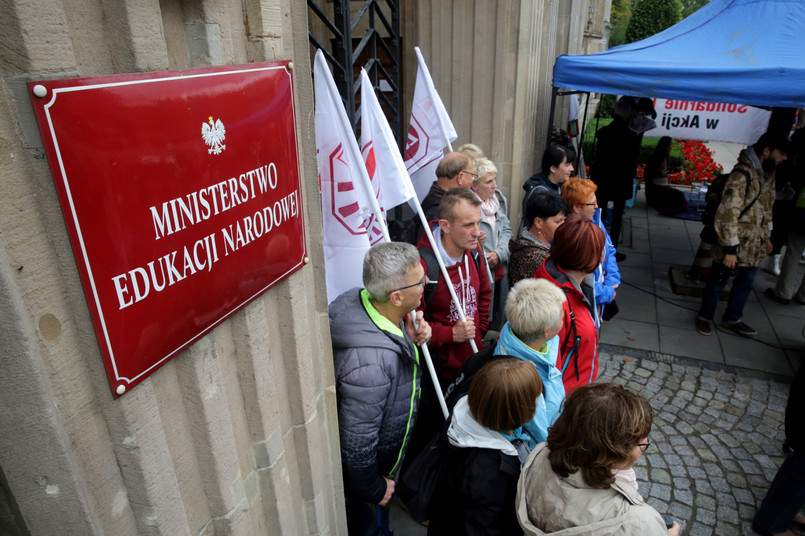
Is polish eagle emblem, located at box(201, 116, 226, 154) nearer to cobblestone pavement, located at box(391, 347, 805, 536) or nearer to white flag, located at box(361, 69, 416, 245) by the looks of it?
white flag, located at box(361, 69, 416, 245)

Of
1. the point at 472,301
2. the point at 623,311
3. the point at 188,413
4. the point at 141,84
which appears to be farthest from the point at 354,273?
the point at 623,311

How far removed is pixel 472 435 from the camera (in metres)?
2.00

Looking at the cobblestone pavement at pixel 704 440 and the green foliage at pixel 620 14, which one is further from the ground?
the green foliage at pixel 620 14

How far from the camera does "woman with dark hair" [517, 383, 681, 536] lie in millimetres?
1644

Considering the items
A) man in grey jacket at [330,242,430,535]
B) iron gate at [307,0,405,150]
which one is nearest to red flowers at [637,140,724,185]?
iron gate at [307,0,405,150]

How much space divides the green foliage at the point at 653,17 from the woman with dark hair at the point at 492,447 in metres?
25.4

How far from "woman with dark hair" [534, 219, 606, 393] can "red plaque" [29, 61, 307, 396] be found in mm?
1756

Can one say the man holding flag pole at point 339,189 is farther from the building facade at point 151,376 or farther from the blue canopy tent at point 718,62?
the blue canopy tent at point 718,62

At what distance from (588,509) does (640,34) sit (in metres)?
26.5

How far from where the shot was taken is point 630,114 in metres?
6.72

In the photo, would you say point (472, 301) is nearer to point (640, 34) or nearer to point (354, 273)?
point (354, 273)

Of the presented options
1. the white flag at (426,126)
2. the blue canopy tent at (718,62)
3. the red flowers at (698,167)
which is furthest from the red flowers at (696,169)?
the white flag at (426,126)

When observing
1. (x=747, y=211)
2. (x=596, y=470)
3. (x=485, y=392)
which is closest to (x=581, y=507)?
(x=596, y=470)

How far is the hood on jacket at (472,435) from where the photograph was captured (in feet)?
6.47
